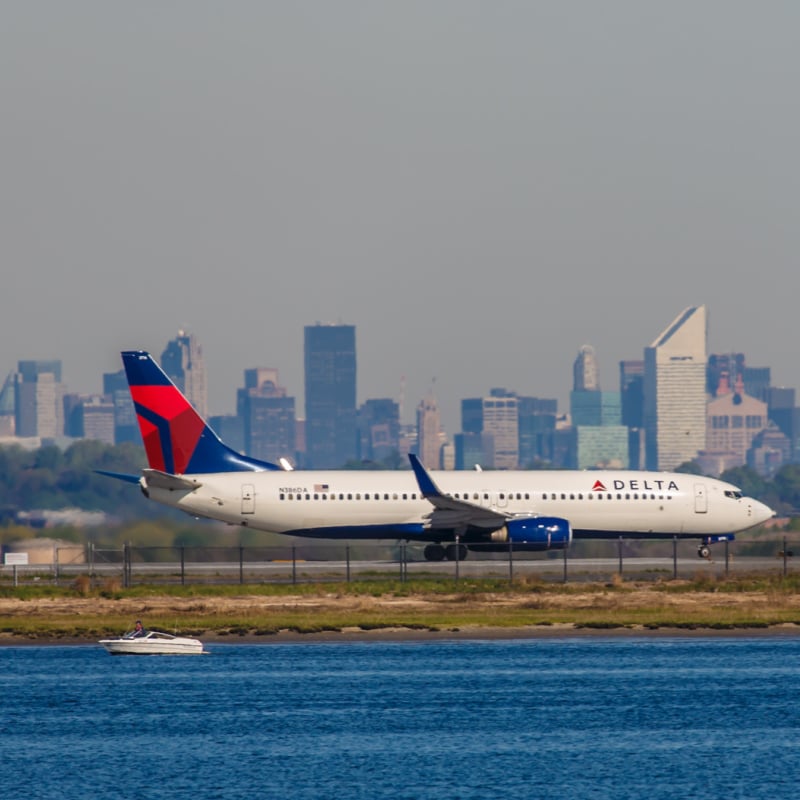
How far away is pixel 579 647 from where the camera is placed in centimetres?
6284

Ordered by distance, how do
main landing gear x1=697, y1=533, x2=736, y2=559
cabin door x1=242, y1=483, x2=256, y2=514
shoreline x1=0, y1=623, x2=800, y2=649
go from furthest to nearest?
1. main landing gear x1=697, y1=533, x2=736, y2=559
2. cabin door x1=242, y1=483, x2=256, y2=514
3. shoreline x1=0, y1=623, x2=800, y2=649

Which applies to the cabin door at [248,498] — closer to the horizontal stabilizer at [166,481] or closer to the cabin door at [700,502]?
the horizontal stabilizer at [166,481]

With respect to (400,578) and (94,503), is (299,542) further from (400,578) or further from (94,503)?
(94,503)

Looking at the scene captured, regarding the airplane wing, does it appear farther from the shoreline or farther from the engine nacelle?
the shoreline

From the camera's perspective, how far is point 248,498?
86062mm

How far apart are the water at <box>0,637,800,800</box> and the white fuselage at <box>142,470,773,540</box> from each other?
22.2 meters

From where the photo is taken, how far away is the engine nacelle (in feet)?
273

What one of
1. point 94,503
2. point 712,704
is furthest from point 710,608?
point 94,503

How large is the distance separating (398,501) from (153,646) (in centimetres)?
2713

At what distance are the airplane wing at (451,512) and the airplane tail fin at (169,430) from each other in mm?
8784

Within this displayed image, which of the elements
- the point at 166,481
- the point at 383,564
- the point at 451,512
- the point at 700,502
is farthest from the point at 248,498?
the point at 700,502

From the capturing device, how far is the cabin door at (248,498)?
3388 inches

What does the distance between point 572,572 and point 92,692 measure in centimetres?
3300

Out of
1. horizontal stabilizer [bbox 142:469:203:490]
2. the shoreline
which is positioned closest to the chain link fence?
horizontal stabilizer [bbox 142:469:203:490]
